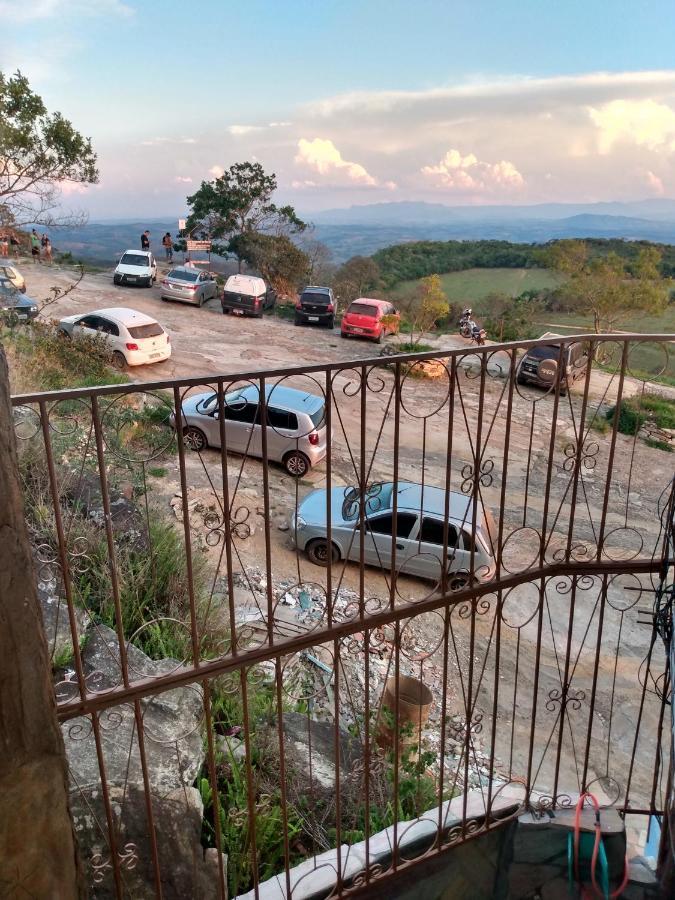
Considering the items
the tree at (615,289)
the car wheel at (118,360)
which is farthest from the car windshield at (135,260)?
the tree at (615,289)

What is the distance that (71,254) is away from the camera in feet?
98.3

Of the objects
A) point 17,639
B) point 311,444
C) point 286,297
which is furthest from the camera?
point 286,297

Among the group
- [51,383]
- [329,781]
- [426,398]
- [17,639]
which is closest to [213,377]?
[17,639]

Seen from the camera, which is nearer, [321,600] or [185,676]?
[185,676]

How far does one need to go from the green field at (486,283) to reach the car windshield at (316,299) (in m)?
7.15

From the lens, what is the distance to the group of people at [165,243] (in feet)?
98.3

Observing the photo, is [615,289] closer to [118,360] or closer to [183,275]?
[183,275]

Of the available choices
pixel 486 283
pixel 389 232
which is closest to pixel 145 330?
pixel 486 283

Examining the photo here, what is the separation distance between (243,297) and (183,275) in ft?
8.31

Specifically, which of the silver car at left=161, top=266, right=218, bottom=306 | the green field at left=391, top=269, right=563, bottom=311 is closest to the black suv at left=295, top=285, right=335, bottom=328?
the silver car at left=161, top=266, right=218, bottom=306

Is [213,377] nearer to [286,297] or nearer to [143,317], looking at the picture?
[143,317]

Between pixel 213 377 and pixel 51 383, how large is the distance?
9587mm

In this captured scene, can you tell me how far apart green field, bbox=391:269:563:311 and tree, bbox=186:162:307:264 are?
5783 millimetres

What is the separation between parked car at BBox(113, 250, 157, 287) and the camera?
2555 cm
